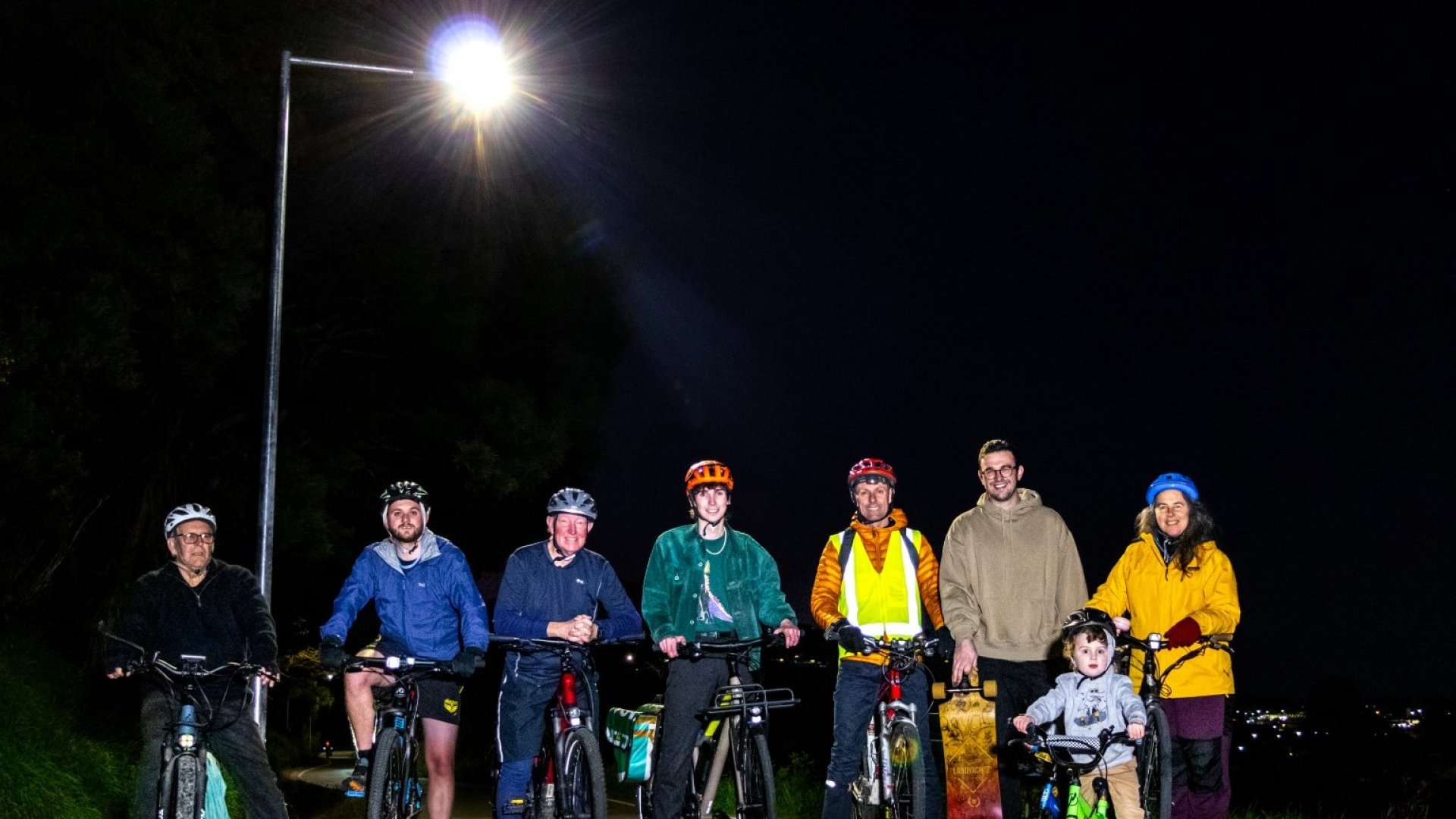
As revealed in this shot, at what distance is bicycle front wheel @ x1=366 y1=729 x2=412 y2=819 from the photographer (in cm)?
742

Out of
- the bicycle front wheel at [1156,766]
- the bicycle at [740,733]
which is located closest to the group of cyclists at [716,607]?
the bicycle at [740,733]

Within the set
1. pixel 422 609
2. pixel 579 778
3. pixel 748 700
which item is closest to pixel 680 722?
pixel 748 700

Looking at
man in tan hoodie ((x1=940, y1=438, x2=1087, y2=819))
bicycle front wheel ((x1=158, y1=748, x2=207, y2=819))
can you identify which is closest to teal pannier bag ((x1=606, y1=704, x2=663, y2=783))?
man in tan hoodie ((x1=940, y1=438, x2=1087, y2=819))

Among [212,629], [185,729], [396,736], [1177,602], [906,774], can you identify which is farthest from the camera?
[1177,602]

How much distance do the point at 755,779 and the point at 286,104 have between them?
9.05 m

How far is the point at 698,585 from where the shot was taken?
26.4 feet

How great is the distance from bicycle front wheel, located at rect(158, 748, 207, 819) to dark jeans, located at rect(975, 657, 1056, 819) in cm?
454

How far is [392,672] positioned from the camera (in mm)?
7590

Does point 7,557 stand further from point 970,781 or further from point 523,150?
point 970,781

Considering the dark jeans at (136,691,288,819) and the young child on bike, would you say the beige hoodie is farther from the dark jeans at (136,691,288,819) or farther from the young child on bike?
the dark jeans at (136,691,288,819)

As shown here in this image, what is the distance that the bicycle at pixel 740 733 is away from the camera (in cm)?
734

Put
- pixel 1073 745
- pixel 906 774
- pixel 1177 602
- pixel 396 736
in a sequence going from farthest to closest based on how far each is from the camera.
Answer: pixel 1177 602
pixel 396 736
pixel 906 774
pixel 1073 745

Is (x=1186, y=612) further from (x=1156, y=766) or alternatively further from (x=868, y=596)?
(x=868, y=596)

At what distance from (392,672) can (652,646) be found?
57.3 inches
